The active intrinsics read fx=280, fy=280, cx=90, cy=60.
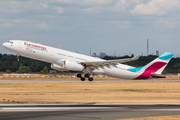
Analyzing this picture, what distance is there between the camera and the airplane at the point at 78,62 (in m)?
47.9

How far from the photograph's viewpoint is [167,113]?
22.3 metres

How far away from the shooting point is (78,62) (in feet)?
168

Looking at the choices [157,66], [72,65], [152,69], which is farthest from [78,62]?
[157,66]

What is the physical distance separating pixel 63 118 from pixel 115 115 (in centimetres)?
400

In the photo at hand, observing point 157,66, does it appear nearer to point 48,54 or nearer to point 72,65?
point 72,65

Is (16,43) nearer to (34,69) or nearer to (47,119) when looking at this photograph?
(47,119)

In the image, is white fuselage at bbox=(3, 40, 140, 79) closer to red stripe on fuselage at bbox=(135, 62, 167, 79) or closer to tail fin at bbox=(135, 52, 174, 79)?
red stripe on fuselage at bbox=(135, 62, 167, 79)

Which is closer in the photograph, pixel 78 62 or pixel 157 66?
pixel 78 62

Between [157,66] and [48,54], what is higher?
[48,54]

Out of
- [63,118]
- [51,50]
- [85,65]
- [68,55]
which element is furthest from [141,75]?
[63,118]

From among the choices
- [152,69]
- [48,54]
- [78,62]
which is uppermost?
[48,54]

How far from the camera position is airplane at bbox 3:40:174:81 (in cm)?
4791

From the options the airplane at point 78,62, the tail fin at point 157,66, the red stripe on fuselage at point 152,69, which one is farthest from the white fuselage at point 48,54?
the tail fin at point 157,66

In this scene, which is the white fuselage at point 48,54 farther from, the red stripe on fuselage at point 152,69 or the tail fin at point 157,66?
the tail fin at point 157,66
